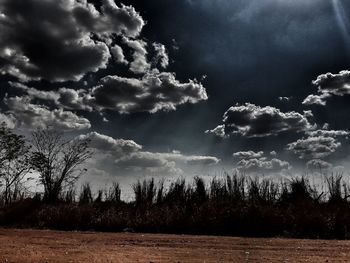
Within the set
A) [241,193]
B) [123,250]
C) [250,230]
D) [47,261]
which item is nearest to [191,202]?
[241,193]

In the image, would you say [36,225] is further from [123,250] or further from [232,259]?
[232,259]

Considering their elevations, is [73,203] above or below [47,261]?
above

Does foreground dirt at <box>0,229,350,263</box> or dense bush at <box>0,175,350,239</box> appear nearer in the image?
foreground dirt at <box>0,229,350,263</box>

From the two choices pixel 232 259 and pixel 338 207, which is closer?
pixel 232 259

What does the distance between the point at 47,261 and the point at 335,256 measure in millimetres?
7372

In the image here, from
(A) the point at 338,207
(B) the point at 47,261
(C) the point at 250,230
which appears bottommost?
(B) the point at 47,261

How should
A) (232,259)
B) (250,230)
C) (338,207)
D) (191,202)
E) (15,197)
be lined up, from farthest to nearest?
(15,197) → (191,202) → (338,207) → (250,230) → (232,259)

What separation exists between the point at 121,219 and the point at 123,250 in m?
9.87

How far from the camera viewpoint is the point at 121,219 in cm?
2144

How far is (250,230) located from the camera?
19109 millimetres

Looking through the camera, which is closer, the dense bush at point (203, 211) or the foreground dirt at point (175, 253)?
the foreground dirt at point (175, 253)

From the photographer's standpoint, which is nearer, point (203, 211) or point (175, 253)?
point (175, 253)

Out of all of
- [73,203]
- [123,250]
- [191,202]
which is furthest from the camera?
[73,203]

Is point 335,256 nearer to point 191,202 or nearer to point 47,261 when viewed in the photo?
point 47,261
